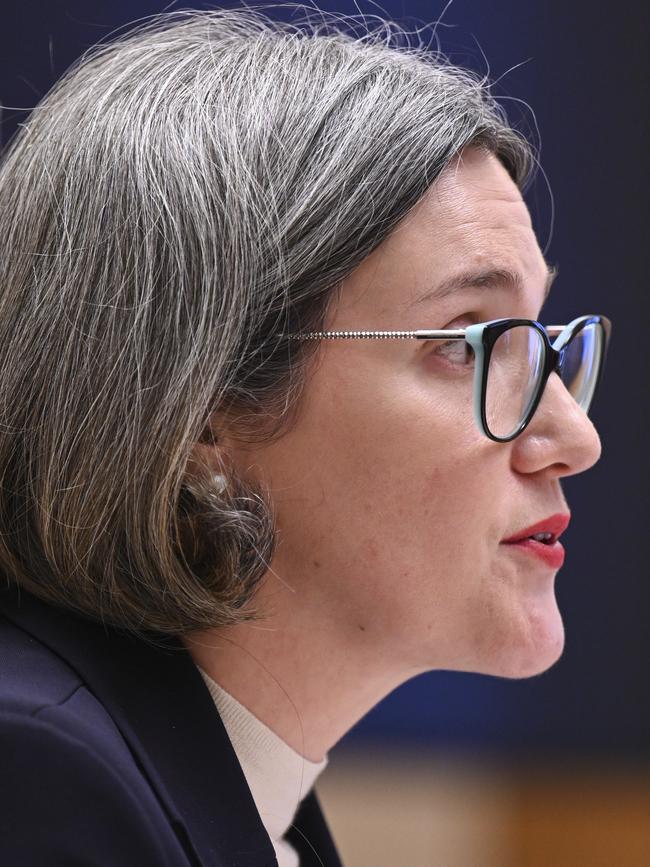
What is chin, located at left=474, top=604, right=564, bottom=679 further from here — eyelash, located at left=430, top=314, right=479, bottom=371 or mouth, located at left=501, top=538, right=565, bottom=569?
eyelash, located at left=430, top=314, right=479, bottom=371

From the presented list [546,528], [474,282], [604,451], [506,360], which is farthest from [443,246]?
[604,451]

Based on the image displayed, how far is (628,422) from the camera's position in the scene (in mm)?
3230

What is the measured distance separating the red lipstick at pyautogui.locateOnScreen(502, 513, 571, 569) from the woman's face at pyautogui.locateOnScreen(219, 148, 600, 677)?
10 millimetres

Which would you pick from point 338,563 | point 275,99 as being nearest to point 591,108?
point 275,99

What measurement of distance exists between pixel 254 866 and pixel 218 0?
Result: 2.08 metres

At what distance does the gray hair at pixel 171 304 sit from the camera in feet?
3.93

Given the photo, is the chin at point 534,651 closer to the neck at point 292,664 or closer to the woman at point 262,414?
the woman at point 262,414

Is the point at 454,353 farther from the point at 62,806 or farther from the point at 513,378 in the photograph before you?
the point at 62,806

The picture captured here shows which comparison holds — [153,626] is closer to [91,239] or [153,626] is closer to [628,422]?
[91,239]

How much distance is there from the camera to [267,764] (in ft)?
4.48

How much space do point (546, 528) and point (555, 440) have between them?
112mm

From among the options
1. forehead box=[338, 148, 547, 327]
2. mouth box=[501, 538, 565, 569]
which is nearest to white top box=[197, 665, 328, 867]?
mouth box=[501, 538, 565, 569]

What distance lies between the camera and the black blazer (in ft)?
3.10

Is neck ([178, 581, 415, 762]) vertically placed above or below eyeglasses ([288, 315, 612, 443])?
below
